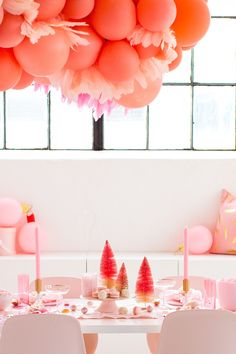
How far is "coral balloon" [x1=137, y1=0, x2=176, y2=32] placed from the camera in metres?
1.81

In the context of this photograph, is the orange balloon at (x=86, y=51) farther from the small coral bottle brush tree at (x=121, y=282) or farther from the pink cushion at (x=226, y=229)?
the pink cushion at (x=226, y=229)

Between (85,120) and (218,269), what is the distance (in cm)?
148

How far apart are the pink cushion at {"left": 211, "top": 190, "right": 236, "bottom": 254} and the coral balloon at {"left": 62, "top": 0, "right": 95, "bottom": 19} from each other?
352 cm

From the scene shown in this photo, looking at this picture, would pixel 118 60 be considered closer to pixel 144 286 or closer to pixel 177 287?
pixel 144 286

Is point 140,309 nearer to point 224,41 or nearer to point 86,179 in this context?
point 86,179

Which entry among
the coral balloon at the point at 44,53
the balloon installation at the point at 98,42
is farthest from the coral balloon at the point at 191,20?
the coral balloon at the point at 44,53

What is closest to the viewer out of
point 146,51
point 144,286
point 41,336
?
point 146,51

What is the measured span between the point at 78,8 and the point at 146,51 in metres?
0.25

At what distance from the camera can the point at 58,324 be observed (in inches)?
110

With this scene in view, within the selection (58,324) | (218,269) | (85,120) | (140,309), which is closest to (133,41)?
(58,324)

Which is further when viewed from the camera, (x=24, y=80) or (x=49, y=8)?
(x=24, y=80)

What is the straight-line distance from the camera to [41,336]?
2.83 meters

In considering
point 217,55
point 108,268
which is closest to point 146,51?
point 108,268

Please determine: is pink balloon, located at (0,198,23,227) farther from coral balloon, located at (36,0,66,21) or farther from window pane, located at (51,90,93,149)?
coral balloon, located at (36,0,66,21)
